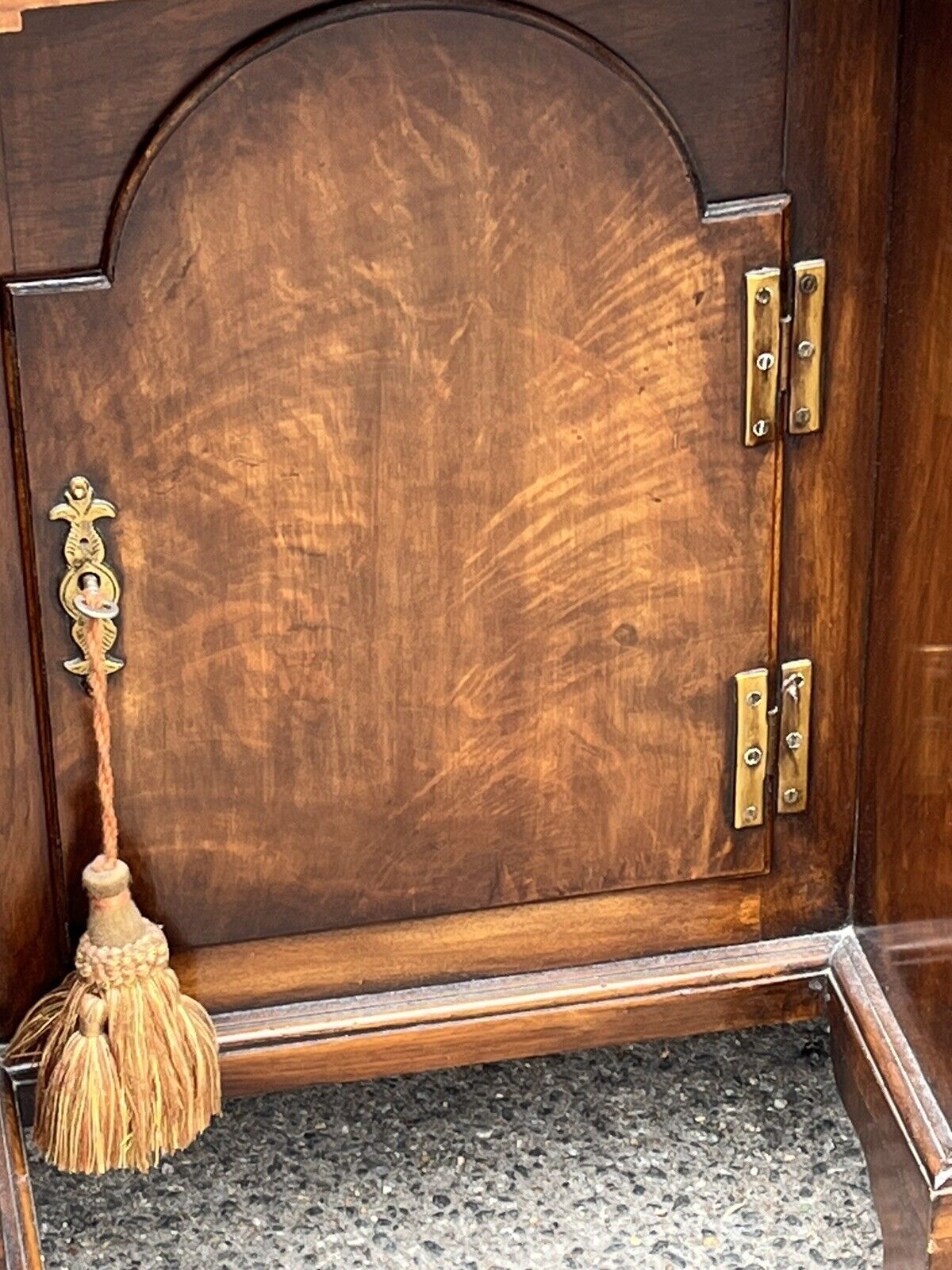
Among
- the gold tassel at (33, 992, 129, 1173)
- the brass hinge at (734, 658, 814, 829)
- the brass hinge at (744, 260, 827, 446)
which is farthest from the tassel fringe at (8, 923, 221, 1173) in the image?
the brass hinge at (744, 260, 827, 446)

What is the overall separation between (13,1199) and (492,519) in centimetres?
54

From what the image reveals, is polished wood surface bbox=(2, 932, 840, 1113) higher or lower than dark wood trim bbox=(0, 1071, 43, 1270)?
higher

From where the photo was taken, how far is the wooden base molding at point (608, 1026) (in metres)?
1.41

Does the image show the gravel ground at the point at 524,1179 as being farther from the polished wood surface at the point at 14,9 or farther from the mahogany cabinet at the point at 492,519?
the polished wood surface at the point at 14,9

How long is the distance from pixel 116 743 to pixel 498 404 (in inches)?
12.6

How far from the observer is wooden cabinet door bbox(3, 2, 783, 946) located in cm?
121

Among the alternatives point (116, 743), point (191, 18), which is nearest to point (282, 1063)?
point (116, 743)

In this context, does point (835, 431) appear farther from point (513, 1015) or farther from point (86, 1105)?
point (86, 1105)

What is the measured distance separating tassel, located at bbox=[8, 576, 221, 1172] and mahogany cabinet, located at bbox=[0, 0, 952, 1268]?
38 mm

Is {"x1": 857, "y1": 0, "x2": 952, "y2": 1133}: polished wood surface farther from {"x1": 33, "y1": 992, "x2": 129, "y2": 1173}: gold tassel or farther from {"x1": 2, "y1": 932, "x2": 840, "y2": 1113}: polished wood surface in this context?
{"x1": 33, "y1": 992, "x2": 129, "y2": 1173}: gold tassel

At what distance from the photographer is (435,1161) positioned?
1.55 m

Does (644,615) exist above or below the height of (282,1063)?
above

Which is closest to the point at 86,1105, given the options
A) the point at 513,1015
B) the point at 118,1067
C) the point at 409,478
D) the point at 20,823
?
the point at 118,1067

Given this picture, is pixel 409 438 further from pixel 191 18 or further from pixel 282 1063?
pixel 282 1063
